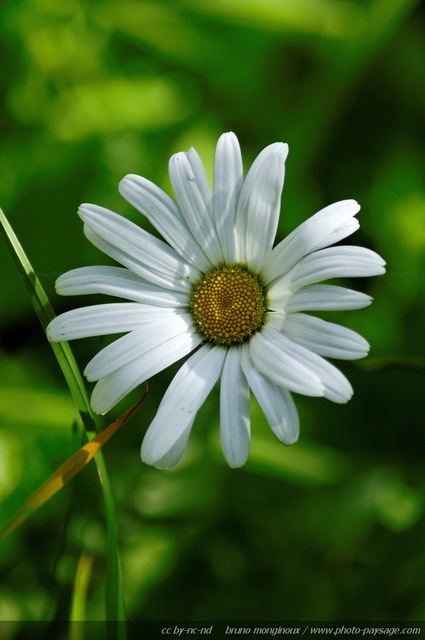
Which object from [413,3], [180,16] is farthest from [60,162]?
[413,3]

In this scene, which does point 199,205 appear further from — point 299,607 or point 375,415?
point 299,607

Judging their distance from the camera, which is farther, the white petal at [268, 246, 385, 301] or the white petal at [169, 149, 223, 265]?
the white petal at [169, 149, 223, 265]

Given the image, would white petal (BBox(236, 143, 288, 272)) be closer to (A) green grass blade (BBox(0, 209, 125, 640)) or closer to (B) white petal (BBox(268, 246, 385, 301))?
(B) white petal (BBox(268, 246, 385, 301))

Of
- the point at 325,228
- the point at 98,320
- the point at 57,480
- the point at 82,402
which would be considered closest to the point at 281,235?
the point at 325,228

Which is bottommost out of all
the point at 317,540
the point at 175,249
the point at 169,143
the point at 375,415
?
the point at 317,540

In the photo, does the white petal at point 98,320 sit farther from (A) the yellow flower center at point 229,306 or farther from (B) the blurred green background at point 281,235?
(B) the blurred green background at point 281,235

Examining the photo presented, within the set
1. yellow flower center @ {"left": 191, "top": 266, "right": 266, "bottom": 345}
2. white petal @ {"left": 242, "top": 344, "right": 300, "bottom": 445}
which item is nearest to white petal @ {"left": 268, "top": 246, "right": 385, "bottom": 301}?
yellow flower center @ {"left": 191, "top": 266, "right": 266, "bottom": 345}

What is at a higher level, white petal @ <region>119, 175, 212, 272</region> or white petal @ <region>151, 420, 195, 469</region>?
white petal @ <region>119, 175, 212, 272</region>
